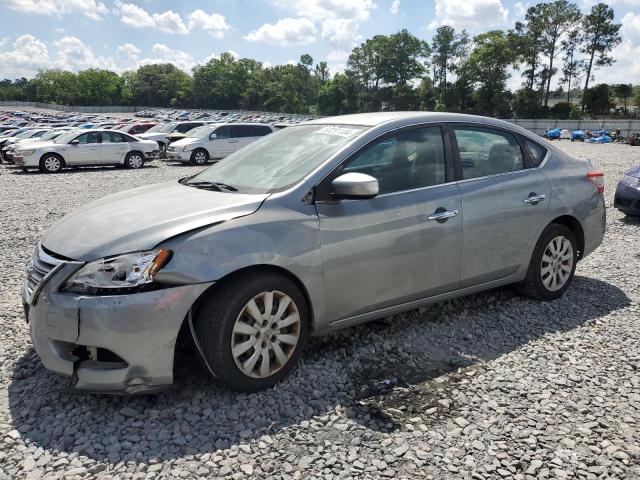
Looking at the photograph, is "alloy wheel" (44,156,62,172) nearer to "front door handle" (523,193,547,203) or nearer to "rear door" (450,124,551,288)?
"rear door" (450,124,551,288)

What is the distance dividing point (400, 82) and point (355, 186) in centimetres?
10907

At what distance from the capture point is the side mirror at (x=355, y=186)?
10.9 feet

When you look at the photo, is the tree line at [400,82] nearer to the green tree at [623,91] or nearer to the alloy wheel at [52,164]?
the green tree at [623,91]

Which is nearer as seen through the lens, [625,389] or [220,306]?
[220,306]

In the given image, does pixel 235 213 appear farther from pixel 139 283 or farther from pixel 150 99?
pixel 150 99

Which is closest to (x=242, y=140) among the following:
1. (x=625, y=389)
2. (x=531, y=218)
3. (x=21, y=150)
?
(x=21, y=150)

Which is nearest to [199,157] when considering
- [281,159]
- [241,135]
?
[241,135]

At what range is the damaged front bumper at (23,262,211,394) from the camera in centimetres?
285

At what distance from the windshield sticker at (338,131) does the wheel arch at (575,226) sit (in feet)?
7.08

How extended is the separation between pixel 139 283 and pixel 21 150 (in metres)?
17.5

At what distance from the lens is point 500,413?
3121mm

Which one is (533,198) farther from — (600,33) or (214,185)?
(600,33)

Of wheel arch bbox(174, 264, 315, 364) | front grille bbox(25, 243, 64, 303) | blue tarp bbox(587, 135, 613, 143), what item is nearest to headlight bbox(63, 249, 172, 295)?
front grille bbox(25, 243, 64, 303)

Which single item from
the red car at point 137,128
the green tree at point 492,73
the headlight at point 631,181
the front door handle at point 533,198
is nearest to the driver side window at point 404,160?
the front door handle at point 533,198
